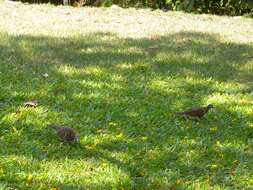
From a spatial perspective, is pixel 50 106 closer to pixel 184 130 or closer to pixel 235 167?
pixel 184 130

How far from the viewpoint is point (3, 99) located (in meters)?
8.10

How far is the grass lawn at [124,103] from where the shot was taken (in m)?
6.11

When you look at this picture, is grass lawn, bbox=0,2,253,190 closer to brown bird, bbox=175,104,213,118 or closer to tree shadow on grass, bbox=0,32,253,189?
tree shadow on grass, bbox=0,32,253,189

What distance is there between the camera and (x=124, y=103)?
8516 mm

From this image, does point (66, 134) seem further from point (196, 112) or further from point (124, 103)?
point (196, 112)

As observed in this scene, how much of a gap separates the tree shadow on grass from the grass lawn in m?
0.02

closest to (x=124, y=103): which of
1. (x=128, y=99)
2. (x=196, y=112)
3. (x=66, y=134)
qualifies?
(x=128, y=99)

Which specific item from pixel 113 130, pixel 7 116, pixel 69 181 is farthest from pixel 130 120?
pixel 69 181

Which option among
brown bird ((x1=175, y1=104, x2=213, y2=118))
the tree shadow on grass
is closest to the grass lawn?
the tree shadow on grass

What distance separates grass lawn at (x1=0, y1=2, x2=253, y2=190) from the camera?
20.0ft

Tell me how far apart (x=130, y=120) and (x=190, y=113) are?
868 mm

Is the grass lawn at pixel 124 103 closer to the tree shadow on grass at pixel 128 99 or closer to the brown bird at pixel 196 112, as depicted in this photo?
the tree shadow on grass at pixel 128 99

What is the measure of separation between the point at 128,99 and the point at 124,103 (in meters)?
0.22

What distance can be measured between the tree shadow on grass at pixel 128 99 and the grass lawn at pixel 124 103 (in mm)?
19
